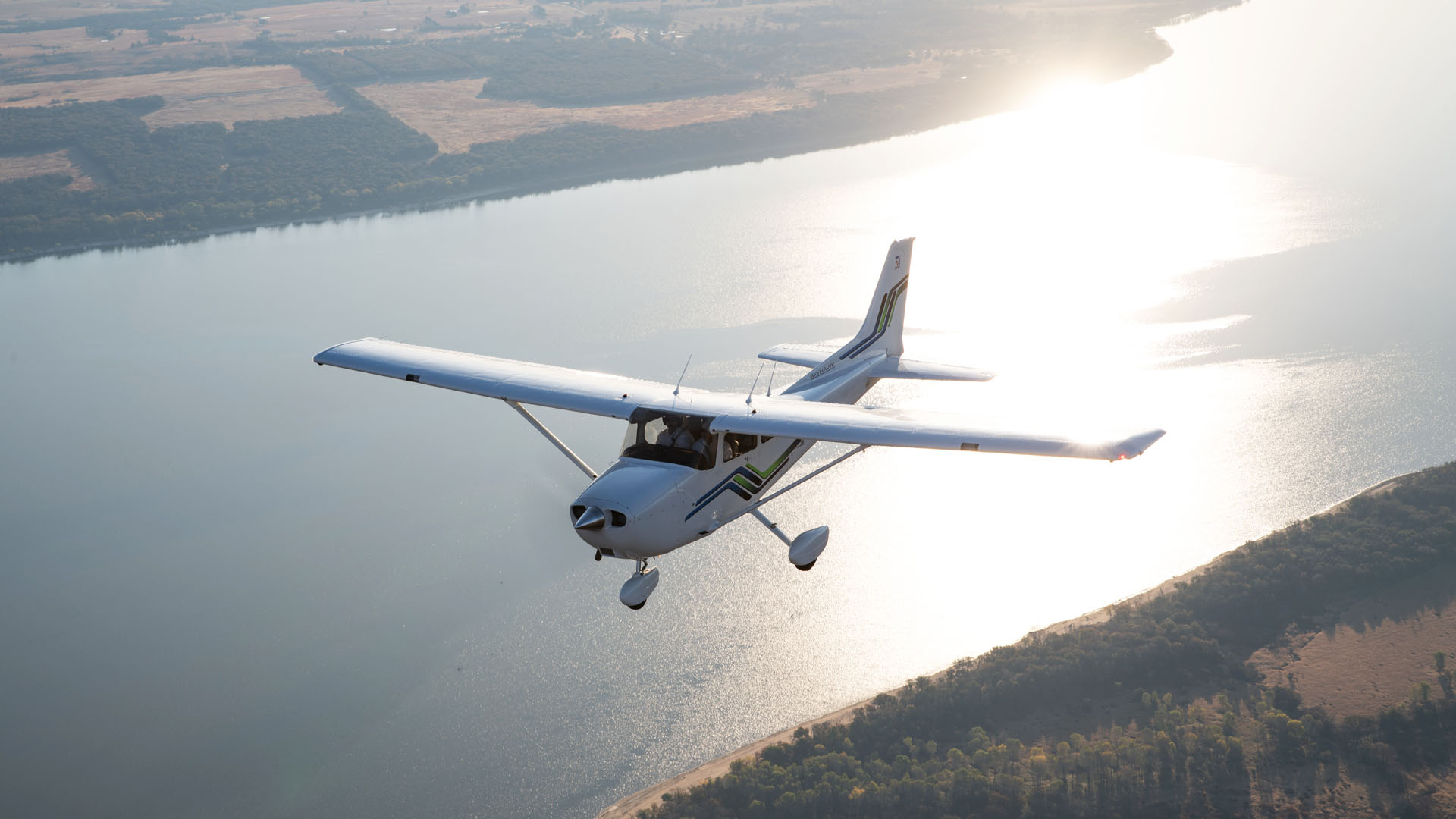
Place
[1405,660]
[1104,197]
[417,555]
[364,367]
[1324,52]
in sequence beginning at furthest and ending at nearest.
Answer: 1. [1324,52]
2. [1104,197]
3. [417,555]
4. [1405,660]
5. [364,367]

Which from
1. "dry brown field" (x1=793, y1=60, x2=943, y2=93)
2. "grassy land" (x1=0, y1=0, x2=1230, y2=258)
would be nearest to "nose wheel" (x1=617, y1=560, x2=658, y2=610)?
"grassy land" (x1=0, y1=0, x2=1230, y2=258)

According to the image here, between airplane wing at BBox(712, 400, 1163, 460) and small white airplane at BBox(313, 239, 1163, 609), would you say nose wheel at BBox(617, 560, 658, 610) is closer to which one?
small white airplane at BBox(313, 239, 1163, 609)

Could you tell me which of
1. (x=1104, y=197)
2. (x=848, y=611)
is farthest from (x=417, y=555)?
(x=1104, y=197)

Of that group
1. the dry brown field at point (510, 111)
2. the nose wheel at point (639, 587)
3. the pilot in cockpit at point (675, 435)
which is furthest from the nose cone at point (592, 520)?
the dry brown field at point (510, 111)

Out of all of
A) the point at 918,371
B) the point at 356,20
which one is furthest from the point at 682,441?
the point at 356,20

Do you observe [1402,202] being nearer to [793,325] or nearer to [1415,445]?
[1415,445]

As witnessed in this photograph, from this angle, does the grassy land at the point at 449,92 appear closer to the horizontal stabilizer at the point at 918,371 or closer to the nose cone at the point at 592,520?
the horizontal stabilizer at the point at 918,371
